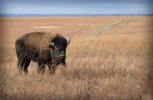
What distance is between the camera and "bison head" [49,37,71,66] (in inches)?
200

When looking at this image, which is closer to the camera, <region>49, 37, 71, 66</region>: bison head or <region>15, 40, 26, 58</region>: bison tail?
<region>49, 37, 71, 66</region>: bison head

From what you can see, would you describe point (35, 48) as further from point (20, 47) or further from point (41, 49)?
point (20, 47)

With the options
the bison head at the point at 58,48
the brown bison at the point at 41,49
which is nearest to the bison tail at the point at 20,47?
the brown bison at the point at 41,49

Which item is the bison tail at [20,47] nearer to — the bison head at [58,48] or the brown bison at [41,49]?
→ the brown bison at [41,49]

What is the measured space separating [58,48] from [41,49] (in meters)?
0.50

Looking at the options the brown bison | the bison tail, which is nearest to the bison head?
the brown bison

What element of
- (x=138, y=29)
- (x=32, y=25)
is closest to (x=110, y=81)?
(x=138, y=29)

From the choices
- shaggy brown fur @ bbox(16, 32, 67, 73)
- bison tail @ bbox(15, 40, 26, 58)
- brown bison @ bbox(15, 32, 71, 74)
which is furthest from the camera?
bison tail @ bbox(15, 40, 26, 58)

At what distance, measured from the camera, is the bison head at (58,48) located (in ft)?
16.6

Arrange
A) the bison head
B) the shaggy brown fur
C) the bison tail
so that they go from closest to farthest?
the bison head, the shaggy brown fur, the bison tail

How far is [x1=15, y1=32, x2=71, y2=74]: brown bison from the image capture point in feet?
17.1

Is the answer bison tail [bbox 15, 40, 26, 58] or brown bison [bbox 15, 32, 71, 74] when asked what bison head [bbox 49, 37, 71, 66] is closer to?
brown bison [bbox 15, 32, 71, 74]

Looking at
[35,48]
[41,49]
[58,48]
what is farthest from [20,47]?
[58,48]

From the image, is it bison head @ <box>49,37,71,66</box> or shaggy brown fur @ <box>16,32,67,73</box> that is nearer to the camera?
bison head @ <box>49,37,71,66</box>
